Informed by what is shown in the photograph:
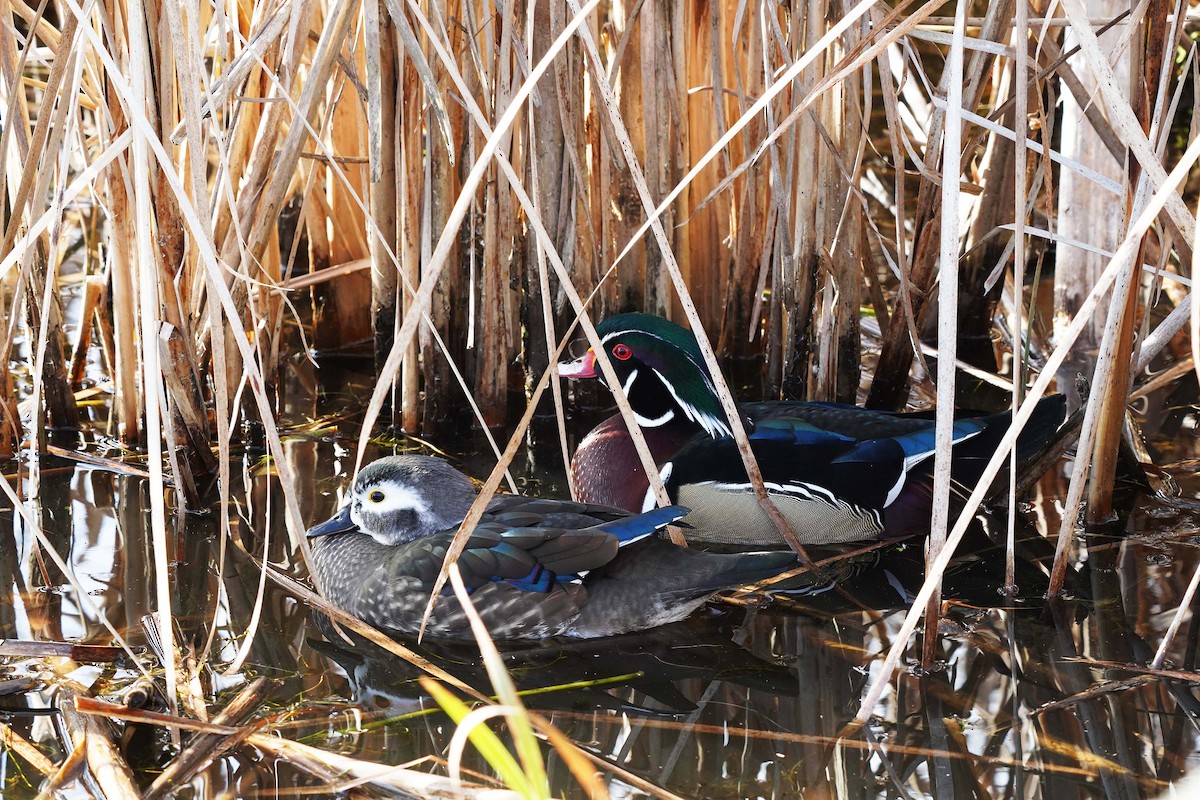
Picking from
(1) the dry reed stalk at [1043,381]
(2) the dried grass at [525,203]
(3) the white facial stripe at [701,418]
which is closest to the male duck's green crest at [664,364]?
(3) the white facial stripe at [701,418]

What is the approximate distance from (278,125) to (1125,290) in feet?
6.84

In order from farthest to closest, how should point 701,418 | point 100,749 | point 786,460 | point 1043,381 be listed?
point 701,418 < point 786,460 < point 100,749 < point 1043,381

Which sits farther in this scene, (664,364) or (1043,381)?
(664,364)

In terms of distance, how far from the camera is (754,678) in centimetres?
288

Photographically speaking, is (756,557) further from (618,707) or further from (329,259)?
(329,259)

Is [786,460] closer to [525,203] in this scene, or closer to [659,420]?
[659,420]

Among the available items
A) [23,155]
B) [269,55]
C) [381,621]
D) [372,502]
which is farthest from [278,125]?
[381,621]

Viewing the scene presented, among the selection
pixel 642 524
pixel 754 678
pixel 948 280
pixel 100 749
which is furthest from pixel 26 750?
pixel 948 280

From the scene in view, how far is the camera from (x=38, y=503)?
371 centimetres

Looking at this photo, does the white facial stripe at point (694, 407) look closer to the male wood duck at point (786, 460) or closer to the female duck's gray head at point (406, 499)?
the male wood duck at point (786, 460)

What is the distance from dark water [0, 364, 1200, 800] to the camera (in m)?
2.48

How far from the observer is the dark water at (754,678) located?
8.14 ft

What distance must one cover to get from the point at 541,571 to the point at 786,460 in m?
0.88

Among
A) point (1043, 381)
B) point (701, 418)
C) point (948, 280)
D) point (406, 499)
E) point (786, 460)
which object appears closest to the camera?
point (1043, 381)
